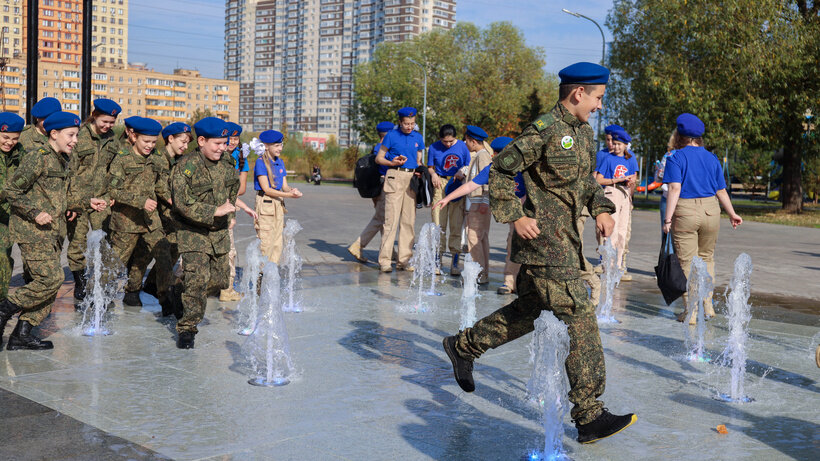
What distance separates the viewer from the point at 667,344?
722 centimetres

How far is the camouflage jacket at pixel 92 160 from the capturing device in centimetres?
780

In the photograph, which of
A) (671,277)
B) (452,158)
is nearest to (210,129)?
(671,277)

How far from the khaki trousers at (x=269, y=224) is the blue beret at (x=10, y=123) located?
3.53 meters

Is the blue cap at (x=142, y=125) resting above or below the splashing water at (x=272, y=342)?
above

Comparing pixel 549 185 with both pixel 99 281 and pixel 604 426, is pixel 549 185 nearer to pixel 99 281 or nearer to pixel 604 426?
pixel 604 426

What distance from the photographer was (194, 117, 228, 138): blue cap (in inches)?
257

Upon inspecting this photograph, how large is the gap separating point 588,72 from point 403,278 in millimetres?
6590

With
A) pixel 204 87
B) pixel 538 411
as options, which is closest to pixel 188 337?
pixel 538 411

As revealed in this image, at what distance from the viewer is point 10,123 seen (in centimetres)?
639

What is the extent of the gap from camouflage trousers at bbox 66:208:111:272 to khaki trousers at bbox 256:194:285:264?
1.90 m

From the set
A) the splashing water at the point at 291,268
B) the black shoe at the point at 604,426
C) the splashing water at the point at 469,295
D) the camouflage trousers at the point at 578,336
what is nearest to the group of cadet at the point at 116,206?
the splashing water at the point at 291,268

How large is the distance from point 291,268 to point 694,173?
14.7 feet

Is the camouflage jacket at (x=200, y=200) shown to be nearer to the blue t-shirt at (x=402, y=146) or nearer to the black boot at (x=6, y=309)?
the black boot at (x=6, y=309)

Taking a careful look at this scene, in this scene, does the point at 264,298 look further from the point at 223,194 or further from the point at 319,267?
the point at 319,267
